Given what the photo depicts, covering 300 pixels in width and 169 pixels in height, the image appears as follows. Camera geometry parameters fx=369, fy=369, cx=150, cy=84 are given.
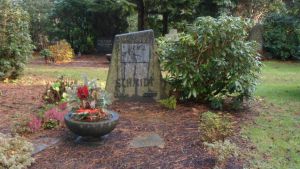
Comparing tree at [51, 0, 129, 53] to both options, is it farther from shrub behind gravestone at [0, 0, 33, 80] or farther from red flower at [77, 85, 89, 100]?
red flower at [77, 85, 89, 100]

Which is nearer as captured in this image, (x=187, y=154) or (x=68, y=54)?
(x=187, y=154)

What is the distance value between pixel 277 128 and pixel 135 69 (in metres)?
2.82

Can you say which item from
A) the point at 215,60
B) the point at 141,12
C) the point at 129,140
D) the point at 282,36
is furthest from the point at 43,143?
the point at 282,36

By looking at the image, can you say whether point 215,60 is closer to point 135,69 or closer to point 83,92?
point 135,69

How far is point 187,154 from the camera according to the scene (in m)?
4.65

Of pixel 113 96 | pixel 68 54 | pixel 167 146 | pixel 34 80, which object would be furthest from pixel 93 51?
pixel 167 146

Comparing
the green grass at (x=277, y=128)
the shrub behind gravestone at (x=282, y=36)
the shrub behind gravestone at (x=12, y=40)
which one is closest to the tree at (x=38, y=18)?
the shrub behind gravestone at (x=12, y=40)

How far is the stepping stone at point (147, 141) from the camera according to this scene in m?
Answer: 4.95

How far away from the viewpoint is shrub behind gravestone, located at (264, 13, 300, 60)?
15.7 meters

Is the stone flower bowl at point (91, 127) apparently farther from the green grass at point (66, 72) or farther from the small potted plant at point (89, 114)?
the green grass at point (66, 72)

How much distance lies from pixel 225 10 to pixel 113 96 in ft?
35.3

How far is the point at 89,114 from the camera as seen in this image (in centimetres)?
471

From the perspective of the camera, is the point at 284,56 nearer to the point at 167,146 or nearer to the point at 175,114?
the point at 175,114

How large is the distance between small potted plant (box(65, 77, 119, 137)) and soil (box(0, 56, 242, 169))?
27cm
